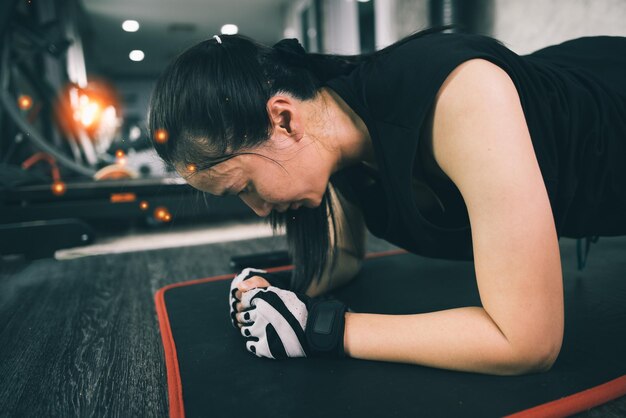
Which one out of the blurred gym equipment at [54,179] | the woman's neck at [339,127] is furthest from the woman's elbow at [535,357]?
the blurred gym equipment at [54,179]

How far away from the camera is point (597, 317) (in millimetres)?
777

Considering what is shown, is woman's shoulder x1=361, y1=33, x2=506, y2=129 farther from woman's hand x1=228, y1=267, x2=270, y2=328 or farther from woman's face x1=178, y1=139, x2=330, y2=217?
woman's hand x1=228, y1=267, x2=270, y2=328

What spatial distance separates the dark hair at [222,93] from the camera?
0.60 metres

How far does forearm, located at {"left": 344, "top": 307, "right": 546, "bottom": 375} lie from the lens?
53 cm

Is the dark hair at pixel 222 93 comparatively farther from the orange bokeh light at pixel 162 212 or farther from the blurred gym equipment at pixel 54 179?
the orange bokeh light at pixel 162 212

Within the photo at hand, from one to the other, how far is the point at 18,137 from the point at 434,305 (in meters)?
2.46

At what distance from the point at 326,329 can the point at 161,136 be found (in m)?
0.40

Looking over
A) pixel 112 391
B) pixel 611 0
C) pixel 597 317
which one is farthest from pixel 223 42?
pixel 611 0

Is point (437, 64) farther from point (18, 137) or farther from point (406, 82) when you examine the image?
point (18, 137)

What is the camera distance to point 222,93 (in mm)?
596

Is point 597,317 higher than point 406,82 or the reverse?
the reverse

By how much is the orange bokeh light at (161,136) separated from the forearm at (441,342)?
1.34 ft

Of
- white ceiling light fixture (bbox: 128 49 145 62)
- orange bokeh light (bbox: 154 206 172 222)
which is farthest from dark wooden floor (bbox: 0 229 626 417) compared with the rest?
white ceiling light fixture (bbox: 128 49 145 62)

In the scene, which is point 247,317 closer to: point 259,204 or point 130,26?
point 259,204
